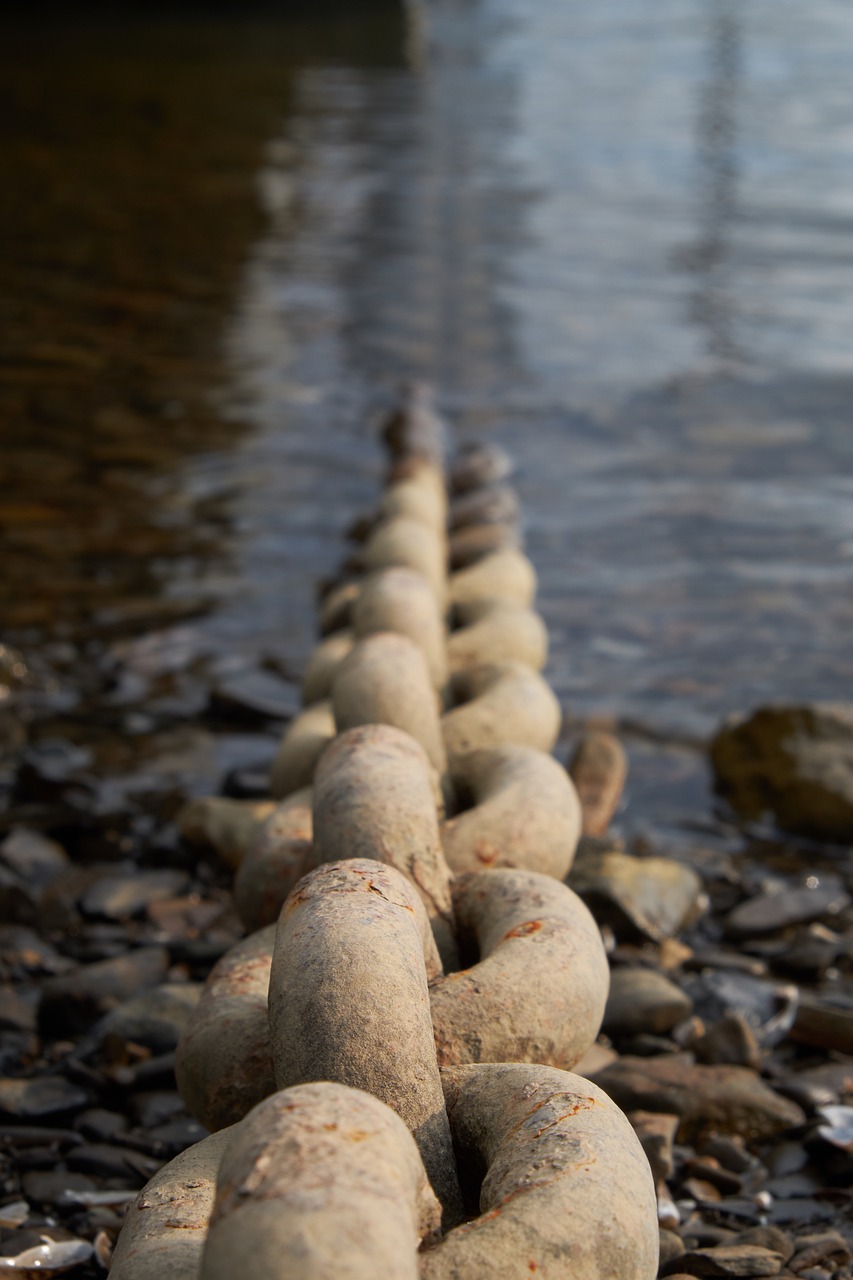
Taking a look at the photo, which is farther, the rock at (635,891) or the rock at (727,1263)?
the rock at (635,891)

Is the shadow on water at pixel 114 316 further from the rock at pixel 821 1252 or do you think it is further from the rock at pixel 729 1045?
the rock at pixel 821 1252

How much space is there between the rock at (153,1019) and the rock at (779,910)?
97cm

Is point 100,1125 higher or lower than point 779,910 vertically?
higher

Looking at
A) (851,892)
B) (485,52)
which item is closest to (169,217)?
(851,892)

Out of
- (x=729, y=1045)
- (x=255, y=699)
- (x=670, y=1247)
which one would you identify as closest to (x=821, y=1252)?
(x=670, y=1247)

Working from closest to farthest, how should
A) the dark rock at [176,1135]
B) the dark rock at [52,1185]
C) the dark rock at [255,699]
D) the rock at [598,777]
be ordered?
the dark rock at [52,1185] < the dark rock at [176,1135] < the rock at [598,777] < the dark rock at [255,699]

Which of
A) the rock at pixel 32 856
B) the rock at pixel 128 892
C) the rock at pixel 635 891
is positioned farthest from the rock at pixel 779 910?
the rock at pixel 32 856

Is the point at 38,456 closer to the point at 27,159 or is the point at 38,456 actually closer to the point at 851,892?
the point at 851,892

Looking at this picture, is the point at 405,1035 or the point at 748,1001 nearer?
the point at 405,1035

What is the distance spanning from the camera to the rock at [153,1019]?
6.79 ft

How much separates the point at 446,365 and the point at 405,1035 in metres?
5.41

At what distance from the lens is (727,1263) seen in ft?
5.09

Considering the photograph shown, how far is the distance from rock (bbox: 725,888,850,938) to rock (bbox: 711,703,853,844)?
0.33 m

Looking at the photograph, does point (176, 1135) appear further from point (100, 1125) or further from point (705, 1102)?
point (705, 1102)
